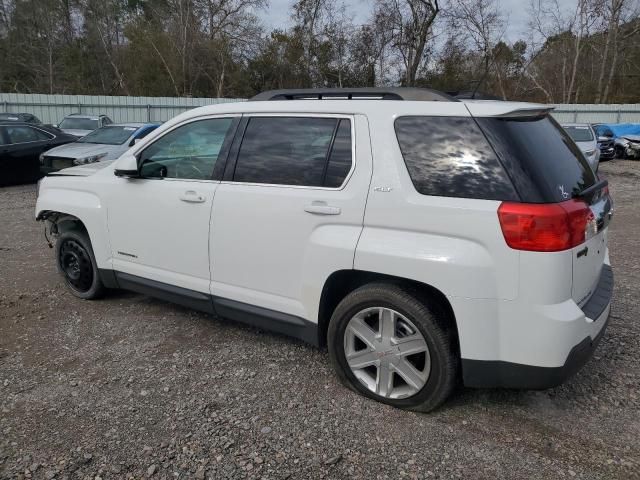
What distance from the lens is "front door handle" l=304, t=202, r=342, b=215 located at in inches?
121

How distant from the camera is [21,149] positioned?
39.6 ft

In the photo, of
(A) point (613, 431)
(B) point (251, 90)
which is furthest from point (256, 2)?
(A) point (613, 431)

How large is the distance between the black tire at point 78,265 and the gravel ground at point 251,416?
472 mm

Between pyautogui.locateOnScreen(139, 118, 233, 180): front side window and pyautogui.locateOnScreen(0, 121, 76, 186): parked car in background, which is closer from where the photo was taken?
pyautogui.locateOnScreen(139, 118, 233, 180): front side window

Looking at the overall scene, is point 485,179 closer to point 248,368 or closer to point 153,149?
point 248,368

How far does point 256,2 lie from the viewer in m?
37.2

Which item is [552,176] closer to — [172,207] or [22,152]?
[172,207]

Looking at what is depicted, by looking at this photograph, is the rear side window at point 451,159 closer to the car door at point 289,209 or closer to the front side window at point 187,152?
the car door at point 289,209

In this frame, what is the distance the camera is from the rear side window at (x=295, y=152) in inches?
124

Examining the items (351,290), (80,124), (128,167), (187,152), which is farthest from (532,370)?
(80,124)

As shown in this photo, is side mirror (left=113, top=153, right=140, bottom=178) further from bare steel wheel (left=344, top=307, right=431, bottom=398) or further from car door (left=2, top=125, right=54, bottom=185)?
car door (left=2, top=125, right=54, bottom=185)

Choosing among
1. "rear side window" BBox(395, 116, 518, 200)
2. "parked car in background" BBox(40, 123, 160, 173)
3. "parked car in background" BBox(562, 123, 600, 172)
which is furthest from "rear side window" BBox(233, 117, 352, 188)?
"parked car in background" BBox(562, 123, 600, 172)

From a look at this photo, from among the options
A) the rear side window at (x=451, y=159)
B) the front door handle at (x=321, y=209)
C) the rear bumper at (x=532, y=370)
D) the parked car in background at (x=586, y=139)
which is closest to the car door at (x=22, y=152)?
the front door handle at (x=321, y=209)

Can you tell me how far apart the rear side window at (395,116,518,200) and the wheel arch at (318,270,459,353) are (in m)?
0.53
